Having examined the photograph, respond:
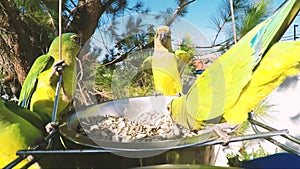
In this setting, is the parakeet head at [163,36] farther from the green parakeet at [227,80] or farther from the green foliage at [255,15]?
the green foliage at [255,15]

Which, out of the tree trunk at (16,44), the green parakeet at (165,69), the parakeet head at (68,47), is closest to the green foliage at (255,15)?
the green parakeet at (165,69)

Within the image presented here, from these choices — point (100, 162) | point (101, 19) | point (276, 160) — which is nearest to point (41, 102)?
point (100, 162)

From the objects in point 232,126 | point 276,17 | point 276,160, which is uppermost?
point 276,17

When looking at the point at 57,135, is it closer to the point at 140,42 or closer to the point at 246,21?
the point at 140,42

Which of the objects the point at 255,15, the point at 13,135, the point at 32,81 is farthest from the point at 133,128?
the point at 255,15

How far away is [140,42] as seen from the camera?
50 centimetres

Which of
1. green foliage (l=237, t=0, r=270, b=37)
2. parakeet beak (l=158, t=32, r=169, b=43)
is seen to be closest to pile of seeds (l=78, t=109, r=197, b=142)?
parakeet beak (l=158, t=32, r=169, b=43)

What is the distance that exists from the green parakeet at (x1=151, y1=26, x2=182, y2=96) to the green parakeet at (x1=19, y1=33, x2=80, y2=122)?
5.0 inches

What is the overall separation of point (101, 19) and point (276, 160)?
0.56 metres

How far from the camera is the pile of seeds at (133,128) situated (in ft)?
0.88

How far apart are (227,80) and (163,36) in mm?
159

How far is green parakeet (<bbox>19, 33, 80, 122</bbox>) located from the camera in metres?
0.40

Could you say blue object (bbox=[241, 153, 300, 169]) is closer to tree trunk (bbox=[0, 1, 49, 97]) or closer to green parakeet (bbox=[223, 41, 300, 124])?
green parakeet (bbox=[223, 41, 300, 124])

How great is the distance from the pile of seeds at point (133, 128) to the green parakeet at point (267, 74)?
61 mm
